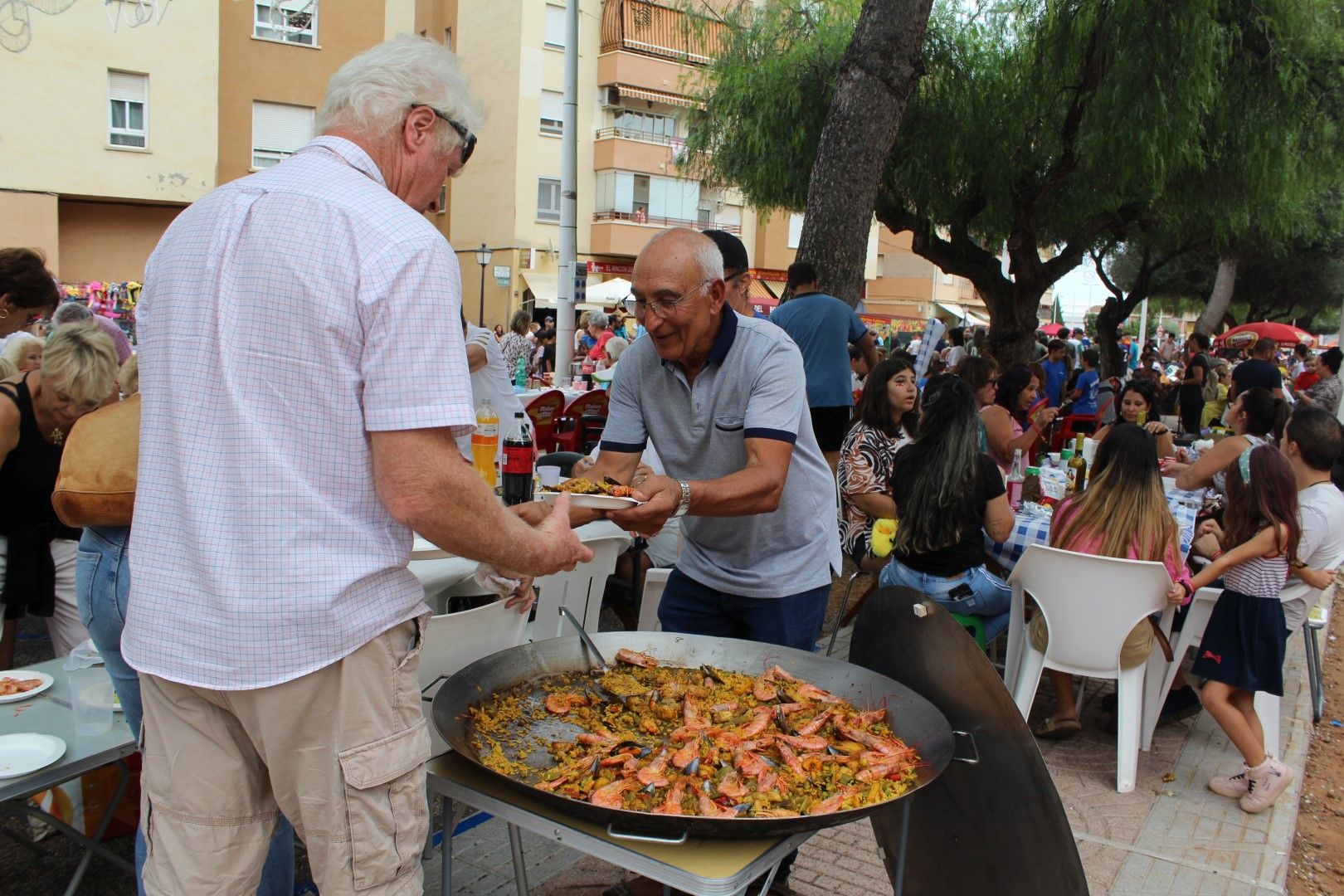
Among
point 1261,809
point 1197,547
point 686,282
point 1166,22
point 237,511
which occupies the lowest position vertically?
point 1261,809

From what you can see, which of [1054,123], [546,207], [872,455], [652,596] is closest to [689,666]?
[652,596]

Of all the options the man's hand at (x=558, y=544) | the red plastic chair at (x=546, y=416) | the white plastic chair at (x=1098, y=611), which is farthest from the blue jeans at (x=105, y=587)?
the red plastic chair at (x=546, y=416)

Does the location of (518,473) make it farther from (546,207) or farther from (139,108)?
(546,207)

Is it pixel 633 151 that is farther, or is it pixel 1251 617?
pixel 633 151

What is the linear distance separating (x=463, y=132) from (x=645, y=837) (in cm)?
140

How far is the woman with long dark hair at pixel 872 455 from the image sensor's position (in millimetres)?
5746

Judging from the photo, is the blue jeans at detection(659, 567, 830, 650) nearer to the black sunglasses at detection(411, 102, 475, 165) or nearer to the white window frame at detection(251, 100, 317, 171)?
the black sunglasses at detection(411, 102, 475, 165)

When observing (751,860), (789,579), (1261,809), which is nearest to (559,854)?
(789,579)

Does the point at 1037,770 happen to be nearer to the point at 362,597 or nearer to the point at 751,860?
the point at 751,860

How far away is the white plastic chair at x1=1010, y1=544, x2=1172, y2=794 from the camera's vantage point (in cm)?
440

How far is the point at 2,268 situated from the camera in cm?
507

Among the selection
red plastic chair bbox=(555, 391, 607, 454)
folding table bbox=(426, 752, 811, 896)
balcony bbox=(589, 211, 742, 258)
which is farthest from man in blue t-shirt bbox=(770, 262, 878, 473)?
balcony bbox=(589, 211, 742, 258)

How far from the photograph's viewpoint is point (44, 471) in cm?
396

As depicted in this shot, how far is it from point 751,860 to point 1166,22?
38.8ft
